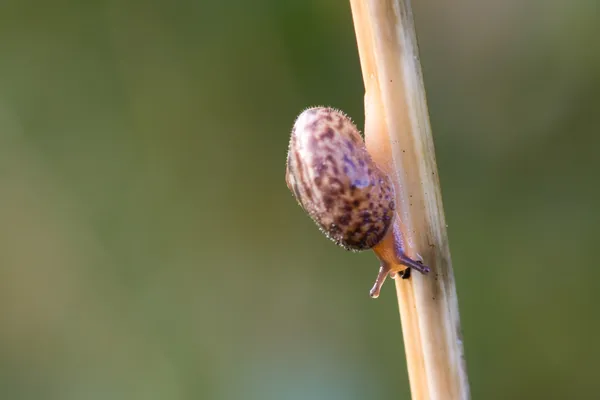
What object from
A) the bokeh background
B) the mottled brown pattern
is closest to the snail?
the mottled brown pattern

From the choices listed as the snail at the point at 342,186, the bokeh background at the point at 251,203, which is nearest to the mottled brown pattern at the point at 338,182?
the snail at the point at 342,186

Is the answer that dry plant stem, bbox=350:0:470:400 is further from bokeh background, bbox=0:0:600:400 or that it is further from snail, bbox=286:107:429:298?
bokeh background, bbox=0:0:600:400

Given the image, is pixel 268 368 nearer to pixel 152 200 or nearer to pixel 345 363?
pixel 345 363

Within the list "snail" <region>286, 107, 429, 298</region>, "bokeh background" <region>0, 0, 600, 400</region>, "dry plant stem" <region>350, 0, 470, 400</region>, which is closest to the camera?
"dry plant stem" <region>350, 0, 470, 400</region>

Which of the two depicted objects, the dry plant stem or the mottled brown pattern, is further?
the mottled brown pattern

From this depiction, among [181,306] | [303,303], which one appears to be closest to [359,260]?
[303,303]

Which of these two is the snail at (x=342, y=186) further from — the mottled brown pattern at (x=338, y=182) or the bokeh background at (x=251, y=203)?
the bokeh background at (x=251, y=203)

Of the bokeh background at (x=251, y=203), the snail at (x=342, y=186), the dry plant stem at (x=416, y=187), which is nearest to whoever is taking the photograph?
the dry plant stem at (x=416, y=187)
